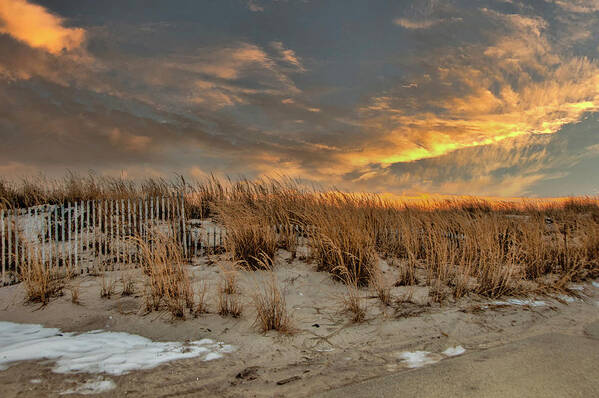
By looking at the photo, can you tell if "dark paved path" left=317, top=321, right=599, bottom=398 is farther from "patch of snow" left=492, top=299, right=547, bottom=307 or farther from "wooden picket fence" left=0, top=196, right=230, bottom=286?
"wooden picket fence" left=0, top=196, right=230, bottom=286

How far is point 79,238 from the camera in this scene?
9344 mm

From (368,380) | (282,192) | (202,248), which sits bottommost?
(368,380)

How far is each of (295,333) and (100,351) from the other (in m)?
1.98

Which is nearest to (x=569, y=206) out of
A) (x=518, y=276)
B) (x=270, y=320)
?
(x=518, y=276)

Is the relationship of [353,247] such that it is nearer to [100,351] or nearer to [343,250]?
[343,250]

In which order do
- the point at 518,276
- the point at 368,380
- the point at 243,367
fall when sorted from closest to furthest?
the point at 368,380, the point at 243,367, the point at 518,276

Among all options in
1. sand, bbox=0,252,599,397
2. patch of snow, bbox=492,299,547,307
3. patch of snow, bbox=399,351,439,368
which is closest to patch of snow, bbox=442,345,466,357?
sand, bbox=0,252,599,397

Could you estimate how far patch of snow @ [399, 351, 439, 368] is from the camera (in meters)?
3.65

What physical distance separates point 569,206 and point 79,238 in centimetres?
1795

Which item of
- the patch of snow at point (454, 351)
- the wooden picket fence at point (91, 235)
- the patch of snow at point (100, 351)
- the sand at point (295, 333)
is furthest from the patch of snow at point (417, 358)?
the wooden picket fence at point (91, 235)

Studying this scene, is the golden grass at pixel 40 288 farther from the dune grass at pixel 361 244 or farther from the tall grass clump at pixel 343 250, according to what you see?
the tall grass clump at pixel 343 250

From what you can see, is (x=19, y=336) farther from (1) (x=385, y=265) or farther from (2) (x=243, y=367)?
(1) (x=385, y=265)

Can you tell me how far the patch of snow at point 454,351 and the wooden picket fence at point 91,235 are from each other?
5.32 m

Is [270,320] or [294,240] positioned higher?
[294,240]
